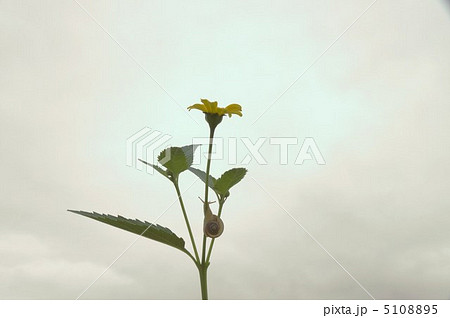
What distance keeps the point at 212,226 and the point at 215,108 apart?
179 mm

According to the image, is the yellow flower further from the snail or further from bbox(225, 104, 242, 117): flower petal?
the snail

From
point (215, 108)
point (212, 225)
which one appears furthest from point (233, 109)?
point (212, 225)

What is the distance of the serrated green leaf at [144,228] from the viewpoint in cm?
52

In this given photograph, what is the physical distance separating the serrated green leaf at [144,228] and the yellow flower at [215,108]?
0.59 feet

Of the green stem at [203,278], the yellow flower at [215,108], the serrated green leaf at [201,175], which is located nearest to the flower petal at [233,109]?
the yellow flower at [215,108]

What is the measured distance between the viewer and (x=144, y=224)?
1.72ft

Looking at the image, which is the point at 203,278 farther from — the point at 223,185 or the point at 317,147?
the point at 317,147

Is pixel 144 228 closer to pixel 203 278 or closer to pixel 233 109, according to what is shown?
pixel 203 278

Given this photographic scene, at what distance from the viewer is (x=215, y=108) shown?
58 centimetres

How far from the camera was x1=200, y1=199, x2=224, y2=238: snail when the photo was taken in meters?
0.50

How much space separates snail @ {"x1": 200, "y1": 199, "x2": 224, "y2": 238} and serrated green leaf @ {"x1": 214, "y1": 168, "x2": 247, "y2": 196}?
0.18 ft

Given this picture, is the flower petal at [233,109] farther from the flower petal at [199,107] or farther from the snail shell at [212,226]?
the snail shell at [212,226]

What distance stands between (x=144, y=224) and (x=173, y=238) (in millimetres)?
43
